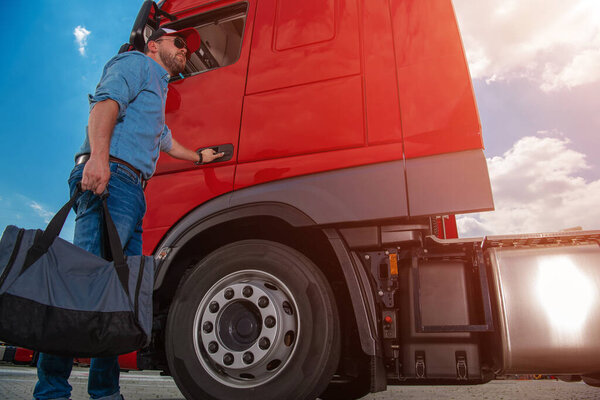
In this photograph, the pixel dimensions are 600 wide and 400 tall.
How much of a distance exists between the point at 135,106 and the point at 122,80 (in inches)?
5.9

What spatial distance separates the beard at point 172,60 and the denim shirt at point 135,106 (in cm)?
24

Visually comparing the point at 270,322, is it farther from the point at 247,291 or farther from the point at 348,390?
the point at 348,390

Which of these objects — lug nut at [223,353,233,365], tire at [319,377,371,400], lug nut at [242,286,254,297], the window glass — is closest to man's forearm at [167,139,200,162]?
the window glass

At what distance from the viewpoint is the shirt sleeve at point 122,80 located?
1.93 m

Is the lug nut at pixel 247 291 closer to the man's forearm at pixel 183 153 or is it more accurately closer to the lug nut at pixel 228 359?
the lug nut at pixel 228 359

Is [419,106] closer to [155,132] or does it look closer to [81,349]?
[155,132]

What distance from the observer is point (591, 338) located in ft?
5.40

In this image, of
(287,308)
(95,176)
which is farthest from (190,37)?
(287,308)

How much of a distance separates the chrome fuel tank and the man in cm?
162

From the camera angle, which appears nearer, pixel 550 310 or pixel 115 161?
pixel 550 310

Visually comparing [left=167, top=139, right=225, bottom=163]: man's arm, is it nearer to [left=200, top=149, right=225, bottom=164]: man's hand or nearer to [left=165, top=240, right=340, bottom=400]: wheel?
[left=200, top=149, right=225, bottom=164]: man's hand

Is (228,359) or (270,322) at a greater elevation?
(270,322)

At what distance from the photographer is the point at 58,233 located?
1.67 m

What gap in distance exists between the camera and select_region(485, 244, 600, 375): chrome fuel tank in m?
1.66
